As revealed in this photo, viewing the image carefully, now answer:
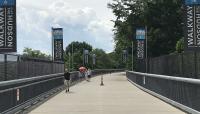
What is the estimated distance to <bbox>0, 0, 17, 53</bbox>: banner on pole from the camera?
2484 centimetres

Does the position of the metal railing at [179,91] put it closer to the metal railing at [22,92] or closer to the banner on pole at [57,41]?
the metal railing at [22,92]

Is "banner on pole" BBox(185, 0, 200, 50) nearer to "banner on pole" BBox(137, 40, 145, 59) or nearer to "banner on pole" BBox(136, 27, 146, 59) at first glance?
"banner on pole" BBox(136, 27, 146, 59)

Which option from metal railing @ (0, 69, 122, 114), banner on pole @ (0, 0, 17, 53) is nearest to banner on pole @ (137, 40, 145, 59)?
metal railing @ (0, 69, 122, 114)

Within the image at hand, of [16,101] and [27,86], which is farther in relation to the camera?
[27,86]

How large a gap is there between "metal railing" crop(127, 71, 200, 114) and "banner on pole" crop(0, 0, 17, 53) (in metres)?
7.16

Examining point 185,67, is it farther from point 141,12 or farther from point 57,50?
point 141,12

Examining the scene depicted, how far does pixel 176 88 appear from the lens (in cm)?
2197

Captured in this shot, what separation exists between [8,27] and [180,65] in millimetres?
10567

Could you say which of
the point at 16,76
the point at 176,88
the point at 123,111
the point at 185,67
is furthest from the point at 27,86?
the point at 185,67

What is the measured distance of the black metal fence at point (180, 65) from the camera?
2619cm

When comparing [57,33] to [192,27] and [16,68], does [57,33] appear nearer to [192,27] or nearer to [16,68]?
[192,27]

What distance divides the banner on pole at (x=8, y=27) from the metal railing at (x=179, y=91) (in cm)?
716

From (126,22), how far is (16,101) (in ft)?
196

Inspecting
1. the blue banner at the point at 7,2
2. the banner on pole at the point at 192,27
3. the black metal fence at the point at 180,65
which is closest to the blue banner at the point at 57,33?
the black metal fence at the point at 180,65
